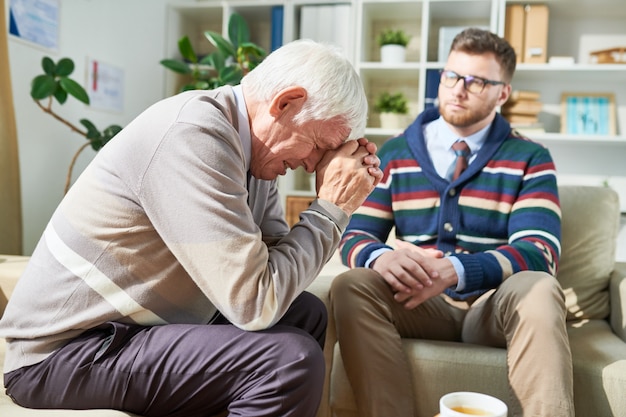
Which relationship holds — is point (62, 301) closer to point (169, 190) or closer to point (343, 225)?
point (169, 190)

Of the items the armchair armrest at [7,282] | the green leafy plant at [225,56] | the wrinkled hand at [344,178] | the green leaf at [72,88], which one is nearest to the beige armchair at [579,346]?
the wrinkled hand at [344,178]

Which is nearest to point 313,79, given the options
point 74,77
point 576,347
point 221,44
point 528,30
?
point 576,347

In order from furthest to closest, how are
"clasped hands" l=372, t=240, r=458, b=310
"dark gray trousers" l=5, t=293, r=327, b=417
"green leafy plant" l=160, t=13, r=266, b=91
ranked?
"green leafy plant" l=160, t=13, r=266, b=91
"clasped hands" l=372, t=240, r=458, b=310
"dark gray trousers" l=5, t=293, r=327, b=417

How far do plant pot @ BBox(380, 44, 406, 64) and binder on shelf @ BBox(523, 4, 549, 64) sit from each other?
65 cm

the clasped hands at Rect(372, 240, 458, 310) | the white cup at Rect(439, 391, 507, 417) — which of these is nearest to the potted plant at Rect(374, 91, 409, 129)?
the clasped hands at Rect(372, 240, 458, 310)

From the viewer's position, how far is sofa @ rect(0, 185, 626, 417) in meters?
1.43

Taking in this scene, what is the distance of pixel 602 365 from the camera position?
144 cm

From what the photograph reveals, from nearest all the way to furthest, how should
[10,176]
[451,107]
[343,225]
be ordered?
[343,225] < [451,107] < [10,176]

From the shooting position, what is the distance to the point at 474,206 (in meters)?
1.79

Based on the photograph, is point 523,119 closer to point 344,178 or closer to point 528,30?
point 528,30

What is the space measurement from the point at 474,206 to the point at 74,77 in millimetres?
2009

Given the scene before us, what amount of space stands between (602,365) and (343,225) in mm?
702

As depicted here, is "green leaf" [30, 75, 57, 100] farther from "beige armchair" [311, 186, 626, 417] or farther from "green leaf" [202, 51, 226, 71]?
"beige armchair" [311, 186, 626, 417]

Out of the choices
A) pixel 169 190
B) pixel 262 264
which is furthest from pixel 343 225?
pixel 169 190
